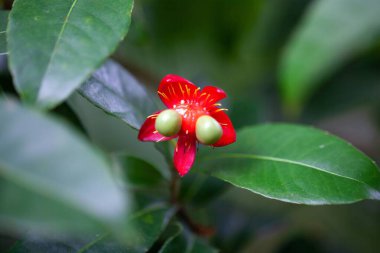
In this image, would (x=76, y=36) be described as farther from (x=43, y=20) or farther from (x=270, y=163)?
(x=270, y=163)

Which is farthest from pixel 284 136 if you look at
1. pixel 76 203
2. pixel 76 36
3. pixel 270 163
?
pixel 76 203

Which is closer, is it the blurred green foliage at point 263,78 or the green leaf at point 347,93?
the blurred green foliage at point 263,78

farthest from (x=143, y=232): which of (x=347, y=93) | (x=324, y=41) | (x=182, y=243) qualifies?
(x=347, y=93)

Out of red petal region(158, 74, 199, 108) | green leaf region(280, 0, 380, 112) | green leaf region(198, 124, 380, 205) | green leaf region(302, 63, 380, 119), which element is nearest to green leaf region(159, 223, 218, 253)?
green leaf region(198, 124, 380, 205)

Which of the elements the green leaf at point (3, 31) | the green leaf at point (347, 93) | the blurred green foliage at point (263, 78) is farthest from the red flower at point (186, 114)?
the green leaf at point (347, 93)

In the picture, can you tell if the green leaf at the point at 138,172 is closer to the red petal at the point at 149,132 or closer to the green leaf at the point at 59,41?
→ the red petal at the point at 149,132
